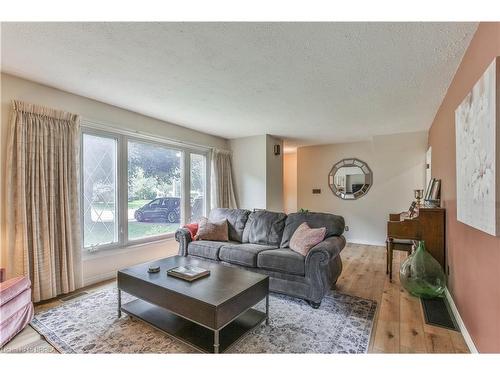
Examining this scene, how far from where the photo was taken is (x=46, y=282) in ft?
8.61

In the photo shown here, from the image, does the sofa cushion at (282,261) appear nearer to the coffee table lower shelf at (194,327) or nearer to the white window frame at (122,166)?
the coffee table lower shelf at (194,327)

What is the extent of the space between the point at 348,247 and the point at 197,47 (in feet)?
15.1

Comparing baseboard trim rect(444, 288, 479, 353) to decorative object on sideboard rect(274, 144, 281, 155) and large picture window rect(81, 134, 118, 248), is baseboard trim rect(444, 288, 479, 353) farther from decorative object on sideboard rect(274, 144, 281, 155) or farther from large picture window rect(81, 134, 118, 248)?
large picture window rect(81, 134, 118, 248)

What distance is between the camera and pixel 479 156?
5.03ft

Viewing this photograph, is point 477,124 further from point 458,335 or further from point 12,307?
point 12,307

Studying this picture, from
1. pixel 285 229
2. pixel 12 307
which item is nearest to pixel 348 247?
pixel 285 229

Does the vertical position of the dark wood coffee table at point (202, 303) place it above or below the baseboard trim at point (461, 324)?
above

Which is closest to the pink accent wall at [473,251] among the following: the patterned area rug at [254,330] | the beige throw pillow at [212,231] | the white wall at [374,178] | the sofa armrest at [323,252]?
the patterned area rug at [254,330]

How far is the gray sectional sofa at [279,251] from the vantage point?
2.50m

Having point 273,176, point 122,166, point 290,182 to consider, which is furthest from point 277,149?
point 122,166

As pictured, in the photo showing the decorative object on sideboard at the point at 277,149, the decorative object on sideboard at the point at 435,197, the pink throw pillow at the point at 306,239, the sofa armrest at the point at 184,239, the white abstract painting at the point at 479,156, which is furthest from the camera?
the decorative object on sideboard at the point at 277,149

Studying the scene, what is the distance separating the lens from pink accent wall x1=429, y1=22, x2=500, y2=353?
144cm

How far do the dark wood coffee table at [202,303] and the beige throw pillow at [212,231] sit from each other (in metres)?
1.19

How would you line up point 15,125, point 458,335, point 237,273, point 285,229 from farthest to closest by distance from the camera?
point 285,229
point 15,125
point 237,273
point 458,335
